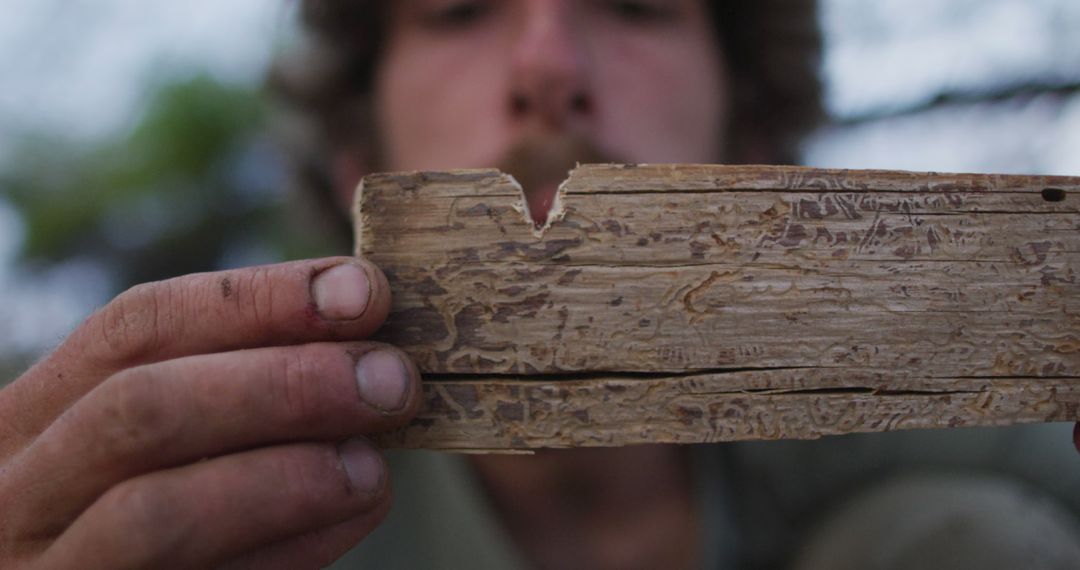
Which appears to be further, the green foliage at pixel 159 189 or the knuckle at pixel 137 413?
the green foliage at pixel 159 189

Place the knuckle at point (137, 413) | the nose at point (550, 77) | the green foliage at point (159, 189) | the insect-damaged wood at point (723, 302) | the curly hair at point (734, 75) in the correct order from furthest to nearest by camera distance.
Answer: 1. the green foliage at point (159, 189)
2. the curly hair at point (734, 75)
3. the nose at point (550, 77)
4. the insect-damaged wood at point (723, 302)
5. the knuckle at point (137, 413)

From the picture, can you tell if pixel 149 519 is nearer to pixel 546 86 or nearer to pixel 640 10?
pixel 546 86

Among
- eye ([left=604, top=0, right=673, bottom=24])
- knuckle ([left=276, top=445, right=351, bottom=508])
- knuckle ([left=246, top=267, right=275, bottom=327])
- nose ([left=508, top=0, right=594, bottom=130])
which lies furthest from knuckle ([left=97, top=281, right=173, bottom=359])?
eye ([left=604, top=0, right=673, bottom=24])

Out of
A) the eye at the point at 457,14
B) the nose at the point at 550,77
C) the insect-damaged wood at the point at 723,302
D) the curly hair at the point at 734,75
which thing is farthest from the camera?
the curly hair at the point at 734,75

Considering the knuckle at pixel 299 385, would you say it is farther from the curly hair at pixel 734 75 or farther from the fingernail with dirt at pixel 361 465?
the curly hair at pixel 734 75

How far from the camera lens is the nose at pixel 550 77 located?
1659mm

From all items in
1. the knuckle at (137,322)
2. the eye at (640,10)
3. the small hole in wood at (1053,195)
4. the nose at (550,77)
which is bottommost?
the knuckle at (137,322)

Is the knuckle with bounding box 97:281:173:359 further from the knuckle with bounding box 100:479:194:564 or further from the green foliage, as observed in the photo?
the green foliage

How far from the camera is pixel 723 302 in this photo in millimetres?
989

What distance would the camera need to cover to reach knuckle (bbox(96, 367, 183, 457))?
830 millimetres

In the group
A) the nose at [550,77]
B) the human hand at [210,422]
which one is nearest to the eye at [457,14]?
the nose at [550,77]

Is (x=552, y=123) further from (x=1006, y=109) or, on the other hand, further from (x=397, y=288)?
(x=1006, y=109)

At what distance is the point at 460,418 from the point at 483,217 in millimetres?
304

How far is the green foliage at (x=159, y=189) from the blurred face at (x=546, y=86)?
5.90 metres
